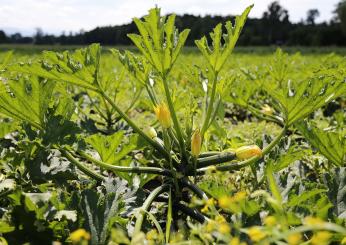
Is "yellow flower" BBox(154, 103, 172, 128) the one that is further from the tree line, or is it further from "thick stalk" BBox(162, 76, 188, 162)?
the tree line

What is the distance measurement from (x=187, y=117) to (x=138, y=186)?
1.31ft

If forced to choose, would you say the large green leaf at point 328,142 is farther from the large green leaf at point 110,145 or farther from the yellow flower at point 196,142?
the large green leaf at point 110,145

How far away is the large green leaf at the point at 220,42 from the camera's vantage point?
173 cm

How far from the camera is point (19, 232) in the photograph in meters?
1.29

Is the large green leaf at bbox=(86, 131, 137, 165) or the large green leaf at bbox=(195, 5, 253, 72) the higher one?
the large green leaf at bbox=(195, 5, 253, 72)

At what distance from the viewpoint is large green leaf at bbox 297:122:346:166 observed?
1.79 metres

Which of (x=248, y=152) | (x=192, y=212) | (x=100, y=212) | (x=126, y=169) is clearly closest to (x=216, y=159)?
(x=248, y=152)

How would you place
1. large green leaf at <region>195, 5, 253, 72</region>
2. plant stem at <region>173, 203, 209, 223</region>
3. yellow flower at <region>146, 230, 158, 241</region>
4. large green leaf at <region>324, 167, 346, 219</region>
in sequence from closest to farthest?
yellow flower at <region>146, 230, 158, 241</region> < large green leaf at <region>324, 167, 346, 219</region> < plant stem at <region>173, 203, 209, 223</region> < large green leaf at <region>195, 5, 253, 72</region>

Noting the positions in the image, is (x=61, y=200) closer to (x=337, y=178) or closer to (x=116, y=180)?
(x=116, y=180)

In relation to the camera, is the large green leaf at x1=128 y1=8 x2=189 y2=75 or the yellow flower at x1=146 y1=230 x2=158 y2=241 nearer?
the yellow flower at x1=146 y1=230 x2=158 y2=241

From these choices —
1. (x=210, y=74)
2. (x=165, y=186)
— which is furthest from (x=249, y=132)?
(x=165, y=186)

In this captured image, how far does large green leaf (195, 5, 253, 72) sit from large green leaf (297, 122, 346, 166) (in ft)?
1.43

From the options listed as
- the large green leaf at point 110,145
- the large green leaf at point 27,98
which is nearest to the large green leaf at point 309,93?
the large green leaf at point 110,145

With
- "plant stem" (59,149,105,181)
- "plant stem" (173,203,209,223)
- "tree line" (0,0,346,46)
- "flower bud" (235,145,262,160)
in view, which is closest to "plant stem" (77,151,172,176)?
"plant stem" (59,149,105,181)
